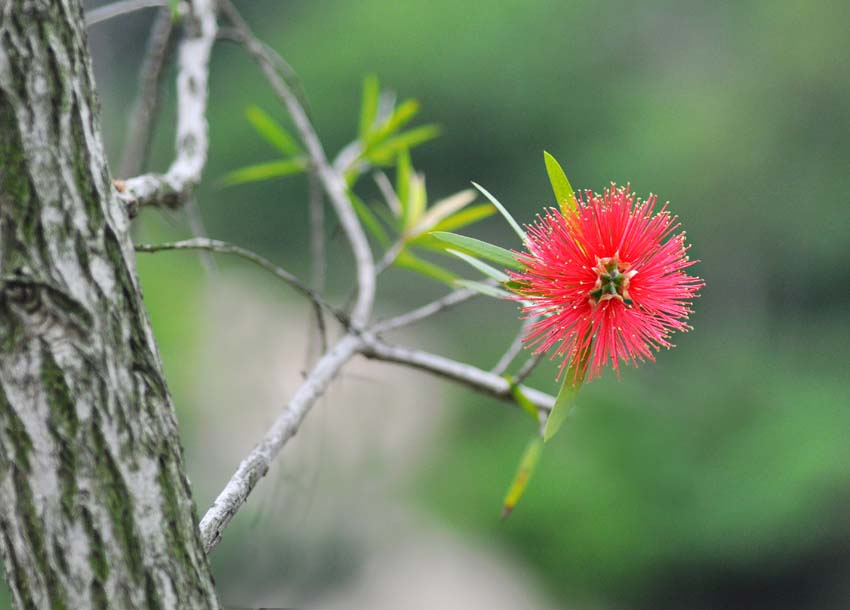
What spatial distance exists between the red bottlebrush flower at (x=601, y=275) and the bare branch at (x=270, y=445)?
0.12m

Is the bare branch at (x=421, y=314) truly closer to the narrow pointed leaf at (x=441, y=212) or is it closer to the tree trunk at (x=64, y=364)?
the narrow pointed leaf at (x=441, y=212)

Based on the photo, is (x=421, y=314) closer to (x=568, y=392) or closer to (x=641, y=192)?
(x=568, y=392)

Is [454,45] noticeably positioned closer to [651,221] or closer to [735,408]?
[735,408]

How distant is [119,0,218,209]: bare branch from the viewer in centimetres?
40

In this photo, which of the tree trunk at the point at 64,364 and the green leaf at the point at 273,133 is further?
the green leaf at the point at 273,133

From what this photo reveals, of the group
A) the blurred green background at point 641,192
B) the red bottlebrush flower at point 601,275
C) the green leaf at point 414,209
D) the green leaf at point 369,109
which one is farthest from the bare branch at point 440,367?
the blurred green background at point 641,192

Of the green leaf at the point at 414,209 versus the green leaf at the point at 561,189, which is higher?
the green leaf at the point at 414,209

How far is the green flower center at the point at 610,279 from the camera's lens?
0.40 m

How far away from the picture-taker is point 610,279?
0.40 metres

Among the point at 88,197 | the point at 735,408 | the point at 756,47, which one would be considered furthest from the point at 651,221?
the point at 756,47

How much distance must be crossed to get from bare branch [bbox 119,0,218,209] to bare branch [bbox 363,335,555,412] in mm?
148

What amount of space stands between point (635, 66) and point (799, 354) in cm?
201

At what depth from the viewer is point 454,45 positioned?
5.25 metres

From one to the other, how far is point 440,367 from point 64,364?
29cm
